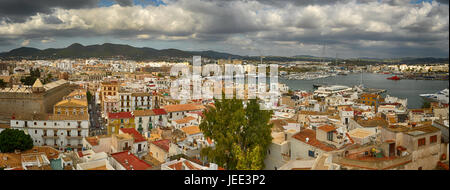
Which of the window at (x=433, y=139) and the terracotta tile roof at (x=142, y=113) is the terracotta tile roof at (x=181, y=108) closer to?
the terracotta tile roof at (x=142, y=113)

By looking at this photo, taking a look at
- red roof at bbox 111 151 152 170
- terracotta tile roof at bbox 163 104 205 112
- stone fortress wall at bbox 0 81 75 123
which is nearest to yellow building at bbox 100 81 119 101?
stone fortress wall at bbox 0 81 75 123

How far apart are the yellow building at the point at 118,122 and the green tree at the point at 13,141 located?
12.0ft

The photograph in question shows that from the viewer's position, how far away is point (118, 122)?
39.2 feet

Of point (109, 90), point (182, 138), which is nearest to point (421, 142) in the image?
point (182, 138)

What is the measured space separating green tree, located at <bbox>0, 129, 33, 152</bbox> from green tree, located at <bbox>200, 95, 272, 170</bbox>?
5452 millimetres

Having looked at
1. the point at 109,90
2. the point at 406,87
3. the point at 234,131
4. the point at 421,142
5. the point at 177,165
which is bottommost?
the point at 406,87

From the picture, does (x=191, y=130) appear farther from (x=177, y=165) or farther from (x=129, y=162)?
(x=177, y=165)

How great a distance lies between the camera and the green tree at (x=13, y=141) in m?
8.03

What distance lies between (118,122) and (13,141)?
408 centimetres

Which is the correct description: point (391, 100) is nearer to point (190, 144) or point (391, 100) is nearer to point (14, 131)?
point (190, 144)

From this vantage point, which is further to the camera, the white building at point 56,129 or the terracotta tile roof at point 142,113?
the terracotta tile roof at point 142,113

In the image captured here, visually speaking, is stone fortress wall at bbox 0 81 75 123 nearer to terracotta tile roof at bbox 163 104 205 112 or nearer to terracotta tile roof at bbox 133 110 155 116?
terracotta tile roof at bbox 133 110 155 116

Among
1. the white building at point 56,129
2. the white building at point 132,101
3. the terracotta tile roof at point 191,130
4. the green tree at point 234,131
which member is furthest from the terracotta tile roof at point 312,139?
the white building at point 132,101
